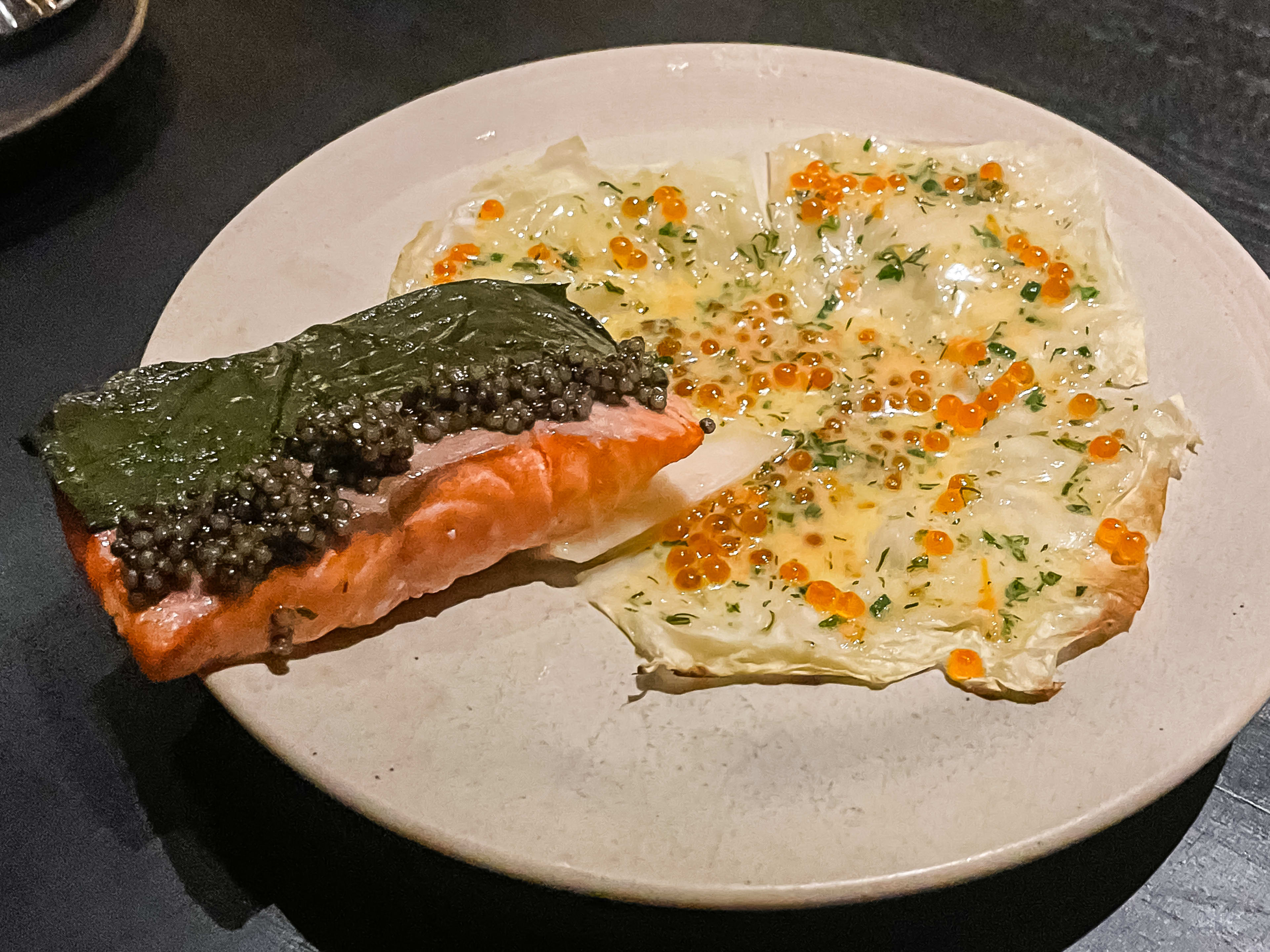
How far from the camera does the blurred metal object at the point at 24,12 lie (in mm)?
3834

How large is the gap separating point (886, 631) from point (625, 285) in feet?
5.13

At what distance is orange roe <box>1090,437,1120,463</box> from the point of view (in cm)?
271

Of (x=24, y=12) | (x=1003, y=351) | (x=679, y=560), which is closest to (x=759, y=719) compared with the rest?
(x=679, y=560)

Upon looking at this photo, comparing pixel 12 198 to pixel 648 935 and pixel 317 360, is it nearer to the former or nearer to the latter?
pixel 317 360

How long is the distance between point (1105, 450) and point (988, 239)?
0.96 meters

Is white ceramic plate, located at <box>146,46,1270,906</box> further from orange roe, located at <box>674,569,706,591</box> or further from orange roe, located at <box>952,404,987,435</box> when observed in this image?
orange roe, located at <box>952,404,987,435</box>

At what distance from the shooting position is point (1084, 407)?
285cm

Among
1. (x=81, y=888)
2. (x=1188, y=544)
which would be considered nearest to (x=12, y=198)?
(x=81, y=888)

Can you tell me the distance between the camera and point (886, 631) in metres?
2.43

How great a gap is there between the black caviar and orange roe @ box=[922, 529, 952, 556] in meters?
1.00

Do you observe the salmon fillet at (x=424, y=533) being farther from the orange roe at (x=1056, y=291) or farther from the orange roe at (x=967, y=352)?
the orange roe at (x=1056, y=291)

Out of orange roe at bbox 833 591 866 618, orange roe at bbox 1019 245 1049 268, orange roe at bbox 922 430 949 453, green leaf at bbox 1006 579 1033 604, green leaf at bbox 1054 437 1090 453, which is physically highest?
orange roe at bbox 1019 245 1049 268

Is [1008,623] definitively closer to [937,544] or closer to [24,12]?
[937,544]

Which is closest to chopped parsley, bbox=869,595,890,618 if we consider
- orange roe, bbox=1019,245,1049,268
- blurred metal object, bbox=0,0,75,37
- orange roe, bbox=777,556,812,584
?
orange roe, bbox=777,556,812,584
